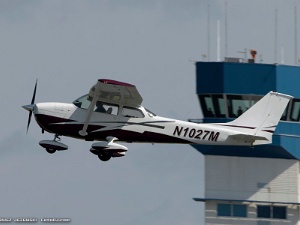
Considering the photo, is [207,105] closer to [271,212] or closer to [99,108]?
[271,212]

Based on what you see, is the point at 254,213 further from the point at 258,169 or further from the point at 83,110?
the point at 83,110

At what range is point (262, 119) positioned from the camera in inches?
1816

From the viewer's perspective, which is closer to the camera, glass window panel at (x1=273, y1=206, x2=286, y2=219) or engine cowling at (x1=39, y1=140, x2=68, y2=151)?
engine cowling at (x1=39, y1=140, x2=68, y2=151)

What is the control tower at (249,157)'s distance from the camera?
53219 millimetres

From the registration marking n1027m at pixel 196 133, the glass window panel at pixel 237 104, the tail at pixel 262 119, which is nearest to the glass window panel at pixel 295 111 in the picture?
the glass window panel at pixel 237 104

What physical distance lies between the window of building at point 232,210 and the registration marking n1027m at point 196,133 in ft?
39.8

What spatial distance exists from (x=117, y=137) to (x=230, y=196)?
14118 millimetres

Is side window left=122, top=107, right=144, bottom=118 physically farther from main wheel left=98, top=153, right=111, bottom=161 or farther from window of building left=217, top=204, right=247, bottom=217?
window of building left=217, top=204, right=247, bottom=217

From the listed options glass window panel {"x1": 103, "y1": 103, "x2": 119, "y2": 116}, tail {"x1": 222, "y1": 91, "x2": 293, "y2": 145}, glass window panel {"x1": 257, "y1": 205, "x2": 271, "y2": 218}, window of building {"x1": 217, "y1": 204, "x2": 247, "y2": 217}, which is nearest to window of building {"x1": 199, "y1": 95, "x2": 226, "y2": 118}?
window of building {"x1": 217, "y1": 204, "x2": 247, "y2": 217}

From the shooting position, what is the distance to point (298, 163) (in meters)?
54.1

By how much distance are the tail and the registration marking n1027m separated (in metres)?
1.10

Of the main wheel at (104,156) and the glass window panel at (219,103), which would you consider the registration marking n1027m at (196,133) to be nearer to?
the main wheel at (104,156)

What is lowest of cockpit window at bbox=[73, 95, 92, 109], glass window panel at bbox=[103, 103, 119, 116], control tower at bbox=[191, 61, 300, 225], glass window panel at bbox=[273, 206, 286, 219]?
glass window panel at bbox=[273, 206, 286, 219]

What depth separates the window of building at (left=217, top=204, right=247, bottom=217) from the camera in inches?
2176
